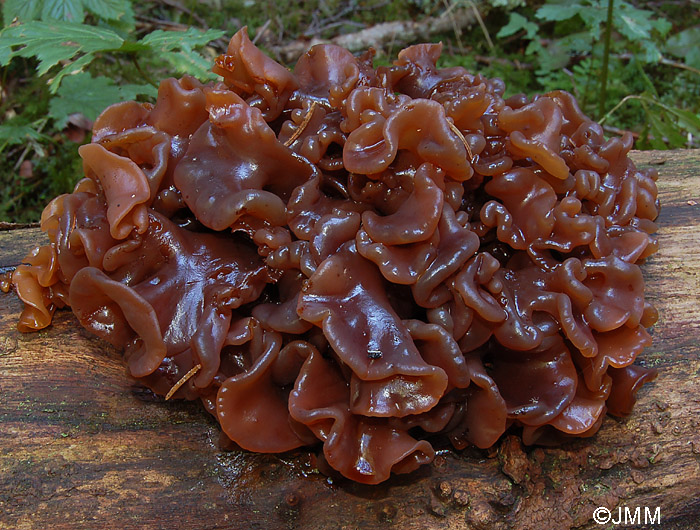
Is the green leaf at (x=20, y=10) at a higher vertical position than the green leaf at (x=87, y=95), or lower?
higher

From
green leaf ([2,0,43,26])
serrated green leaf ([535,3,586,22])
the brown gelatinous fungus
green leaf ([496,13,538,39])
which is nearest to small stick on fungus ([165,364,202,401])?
the brown gelatinous fungus

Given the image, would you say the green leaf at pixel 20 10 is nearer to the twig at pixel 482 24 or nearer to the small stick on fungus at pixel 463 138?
the small stick on fungus at pixel 463 138

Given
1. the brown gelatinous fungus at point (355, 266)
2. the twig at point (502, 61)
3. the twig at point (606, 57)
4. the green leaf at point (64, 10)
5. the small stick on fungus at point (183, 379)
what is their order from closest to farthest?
1. the brown gelatinous fungus at point (355, 266)
2. the small stick on fungus at point (183, 379)
3. the green leaf at point (64, 10)
4. the twig at point (606, 57)
5. the twig at point (502, 61)

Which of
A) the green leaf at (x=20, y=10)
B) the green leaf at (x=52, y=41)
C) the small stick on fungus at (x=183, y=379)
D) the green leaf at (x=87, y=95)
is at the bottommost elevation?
the small stick on fungus at (x=183, y=379)

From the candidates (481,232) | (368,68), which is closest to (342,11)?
(368,68)

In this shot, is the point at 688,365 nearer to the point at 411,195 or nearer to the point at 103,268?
the point at 411,195

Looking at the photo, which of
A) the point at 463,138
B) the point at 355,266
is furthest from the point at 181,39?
the point at 355,266

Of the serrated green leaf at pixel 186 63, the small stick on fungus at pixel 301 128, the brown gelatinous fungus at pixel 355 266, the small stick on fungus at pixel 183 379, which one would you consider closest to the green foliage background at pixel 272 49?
the serrated green leaf at pixel 186 63

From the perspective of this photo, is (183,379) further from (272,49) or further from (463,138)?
(272,49)
